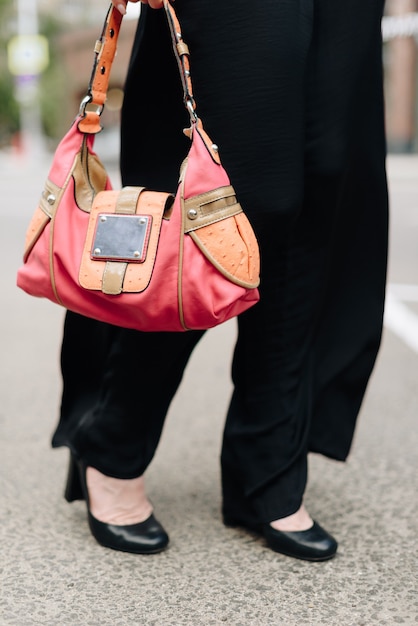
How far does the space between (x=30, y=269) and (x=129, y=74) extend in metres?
0.44

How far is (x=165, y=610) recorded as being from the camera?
1.46 metres

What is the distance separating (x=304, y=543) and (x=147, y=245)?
2.25 feet

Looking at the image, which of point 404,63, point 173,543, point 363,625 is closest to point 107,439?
point 173,543

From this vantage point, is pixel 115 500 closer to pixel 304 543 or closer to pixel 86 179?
pixel 304 543

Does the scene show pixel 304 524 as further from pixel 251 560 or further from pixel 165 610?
pixel 165 610

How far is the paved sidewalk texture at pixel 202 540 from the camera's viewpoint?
146 cm

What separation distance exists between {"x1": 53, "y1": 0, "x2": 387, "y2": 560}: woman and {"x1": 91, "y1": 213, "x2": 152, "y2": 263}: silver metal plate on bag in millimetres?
221

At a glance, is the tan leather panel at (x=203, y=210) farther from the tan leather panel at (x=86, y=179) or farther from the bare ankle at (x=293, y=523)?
the bare ankle at (x=293, y=523)

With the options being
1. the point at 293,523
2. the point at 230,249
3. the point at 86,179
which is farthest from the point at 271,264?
the point at 293,523

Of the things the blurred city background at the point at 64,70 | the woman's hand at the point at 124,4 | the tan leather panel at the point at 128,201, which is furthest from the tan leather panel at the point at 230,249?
the blurred city background at the point at 64,70

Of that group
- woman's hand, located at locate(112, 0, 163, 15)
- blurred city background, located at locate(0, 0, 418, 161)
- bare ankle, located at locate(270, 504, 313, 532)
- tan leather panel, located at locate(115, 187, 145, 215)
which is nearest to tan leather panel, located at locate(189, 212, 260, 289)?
tan leather panel, located at locate(115, 187, 145, 215)

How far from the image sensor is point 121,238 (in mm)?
1457

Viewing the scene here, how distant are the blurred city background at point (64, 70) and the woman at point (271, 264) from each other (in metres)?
9.98

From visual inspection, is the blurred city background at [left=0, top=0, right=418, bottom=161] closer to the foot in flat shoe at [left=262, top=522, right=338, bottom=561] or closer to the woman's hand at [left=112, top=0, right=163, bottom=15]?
the woman's hand at [left=112, top=0, right=163, bottom=15]
